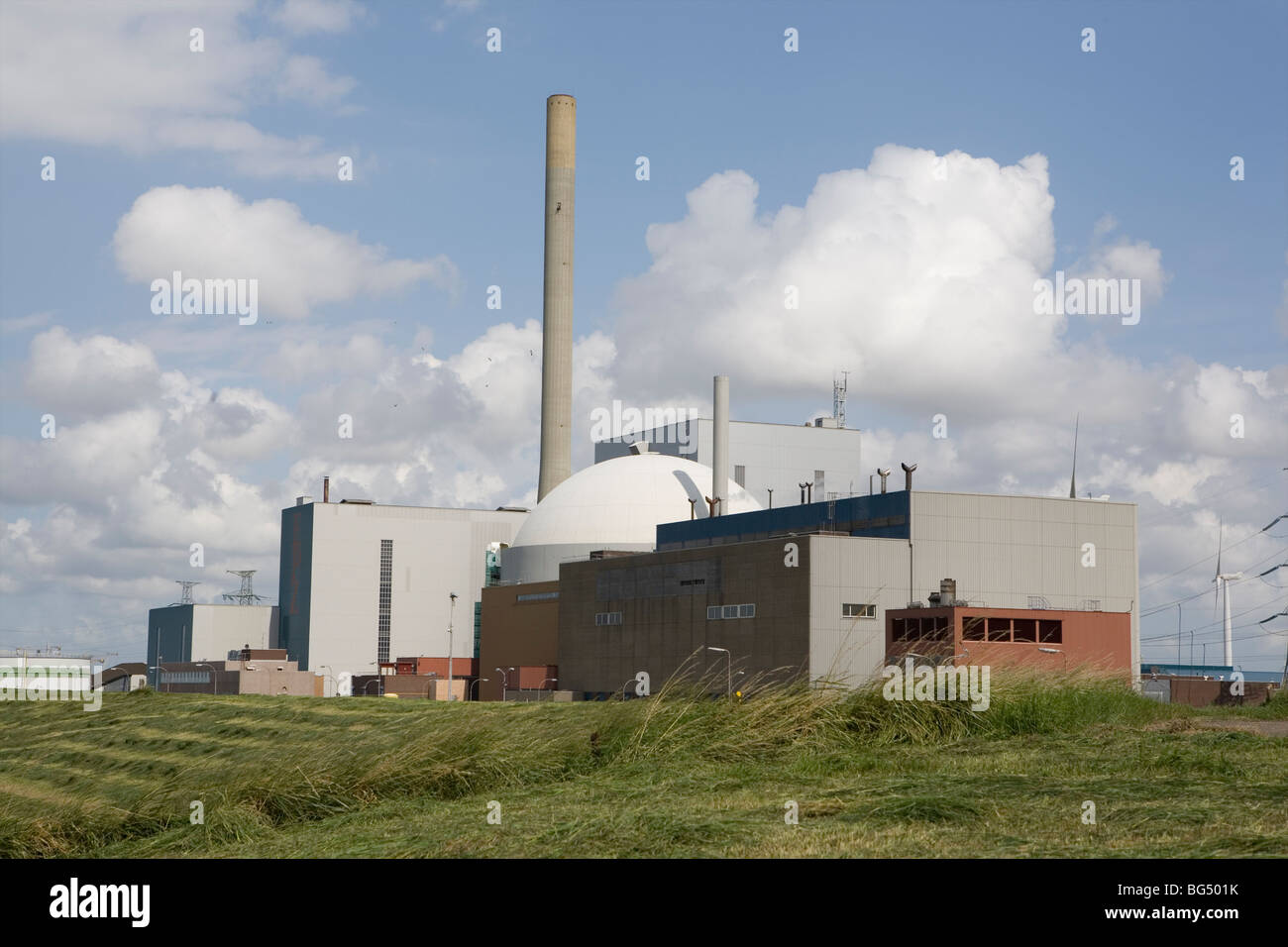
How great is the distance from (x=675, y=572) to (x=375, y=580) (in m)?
59.2

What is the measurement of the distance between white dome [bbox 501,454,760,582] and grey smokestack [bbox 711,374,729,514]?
1090 mm

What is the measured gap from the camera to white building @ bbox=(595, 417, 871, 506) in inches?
5167

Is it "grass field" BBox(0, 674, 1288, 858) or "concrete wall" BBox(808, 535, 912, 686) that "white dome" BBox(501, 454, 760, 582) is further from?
"grass field" BBox(0, 674, 1288, 858)

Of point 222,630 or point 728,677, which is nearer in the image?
point 728,677

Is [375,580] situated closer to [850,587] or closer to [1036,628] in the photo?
[850,587]

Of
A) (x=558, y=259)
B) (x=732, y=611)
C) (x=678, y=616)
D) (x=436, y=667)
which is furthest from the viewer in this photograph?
(x=436, y=667)

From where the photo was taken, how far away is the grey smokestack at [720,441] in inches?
4257

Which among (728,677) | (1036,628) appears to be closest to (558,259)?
(1036,628)

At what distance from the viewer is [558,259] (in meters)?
114

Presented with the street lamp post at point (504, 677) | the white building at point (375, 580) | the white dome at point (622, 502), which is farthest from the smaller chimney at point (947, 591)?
the white building at point (375, 580)

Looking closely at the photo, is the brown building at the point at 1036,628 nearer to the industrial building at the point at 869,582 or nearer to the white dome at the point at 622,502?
the industrial building at the point at 869,582

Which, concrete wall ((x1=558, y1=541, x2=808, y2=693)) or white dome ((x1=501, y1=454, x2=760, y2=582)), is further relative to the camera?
white dome ((x1=501, y1=454, x2=760, y2=582))

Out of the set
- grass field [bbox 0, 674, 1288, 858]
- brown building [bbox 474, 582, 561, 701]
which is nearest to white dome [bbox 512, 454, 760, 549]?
brown building [bbox 474, 582, 561, 701]

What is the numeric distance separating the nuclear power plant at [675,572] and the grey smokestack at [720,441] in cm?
18
